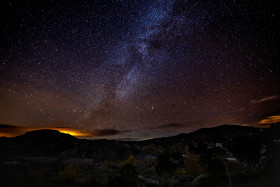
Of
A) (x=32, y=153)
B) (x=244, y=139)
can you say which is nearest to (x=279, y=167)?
(x=244, y=139)

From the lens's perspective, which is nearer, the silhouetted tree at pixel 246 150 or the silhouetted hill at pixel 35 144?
the silhouetted tree at pixel 246 150

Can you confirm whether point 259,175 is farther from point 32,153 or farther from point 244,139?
point 32,153

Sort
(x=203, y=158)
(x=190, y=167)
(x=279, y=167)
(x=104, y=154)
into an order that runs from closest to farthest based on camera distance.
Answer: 1. (x=279, y=167)
2. (x=190, y=167)
3. (x=203, y=158)
4. (x=104, y=154)

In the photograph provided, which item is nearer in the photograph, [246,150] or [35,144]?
[246,150]

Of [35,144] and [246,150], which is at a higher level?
[35,144]

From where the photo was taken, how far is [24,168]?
26766 millimetres

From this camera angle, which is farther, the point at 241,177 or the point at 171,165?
the point at 171,165

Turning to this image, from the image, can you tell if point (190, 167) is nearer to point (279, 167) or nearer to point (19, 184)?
point (279, 167)

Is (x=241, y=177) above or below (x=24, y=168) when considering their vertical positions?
below

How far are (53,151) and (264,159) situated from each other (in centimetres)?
11556

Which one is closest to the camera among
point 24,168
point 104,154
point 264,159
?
point 24,168

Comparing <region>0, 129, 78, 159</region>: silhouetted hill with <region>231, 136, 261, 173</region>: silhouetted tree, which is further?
<region>0, 129, 78, 159</region>: silhouetted hill

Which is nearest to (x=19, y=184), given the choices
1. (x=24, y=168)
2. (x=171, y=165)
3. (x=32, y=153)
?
(x=24, y=168)

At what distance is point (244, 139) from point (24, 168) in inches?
1379
